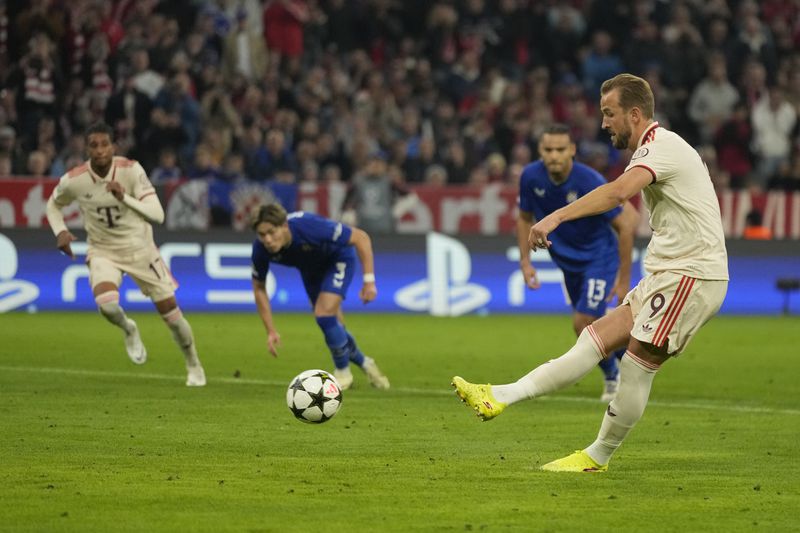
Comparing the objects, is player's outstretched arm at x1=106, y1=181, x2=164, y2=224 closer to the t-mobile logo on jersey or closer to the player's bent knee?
the player's bent knee

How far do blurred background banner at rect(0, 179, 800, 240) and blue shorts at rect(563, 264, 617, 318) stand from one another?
8760 millimetres

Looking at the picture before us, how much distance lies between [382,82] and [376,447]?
15.6m

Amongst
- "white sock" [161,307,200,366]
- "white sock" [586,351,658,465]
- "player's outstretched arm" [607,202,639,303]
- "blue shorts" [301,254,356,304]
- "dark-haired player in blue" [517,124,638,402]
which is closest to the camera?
"white sock" [586,351,658,465]

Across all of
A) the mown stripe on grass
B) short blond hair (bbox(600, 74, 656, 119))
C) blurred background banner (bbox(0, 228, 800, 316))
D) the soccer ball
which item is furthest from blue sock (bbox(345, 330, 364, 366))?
blurred background banner (bbox(0, 228, 800, 316))

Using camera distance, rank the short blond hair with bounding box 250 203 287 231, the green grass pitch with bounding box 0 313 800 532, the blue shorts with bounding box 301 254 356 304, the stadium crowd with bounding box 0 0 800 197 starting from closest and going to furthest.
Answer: the green grass pitch with bounding box 0 313 800 532, the short blond hair with bounding box 250 203 287 231, the blue shorts with bounding box 301 254 356 304, the stadium crowd with bounding box 0 0 800 197

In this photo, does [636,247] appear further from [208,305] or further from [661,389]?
[661,389]

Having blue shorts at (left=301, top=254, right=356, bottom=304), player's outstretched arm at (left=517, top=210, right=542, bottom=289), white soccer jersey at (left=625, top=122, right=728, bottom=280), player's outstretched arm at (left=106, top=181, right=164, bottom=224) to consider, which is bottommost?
blue shorts at (left=301, top=254, right=356, bottom=304)

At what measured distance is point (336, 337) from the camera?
1307cm

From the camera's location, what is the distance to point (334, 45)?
25.7m

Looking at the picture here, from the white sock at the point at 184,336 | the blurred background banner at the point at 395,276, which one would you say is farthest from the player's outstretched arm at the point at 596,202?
the blurred background banner at the point at 395,276

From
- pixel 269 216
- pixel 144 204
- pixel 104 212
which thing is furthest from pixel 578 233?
pixel 104 212

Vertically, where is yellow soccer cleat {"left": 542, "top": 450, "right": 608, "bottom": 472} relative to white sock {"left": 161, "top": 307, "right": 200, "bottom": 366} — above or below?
above

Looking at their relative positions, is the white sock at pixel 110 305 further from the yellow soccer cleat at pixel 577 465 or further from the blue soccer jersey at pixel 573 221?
the yellow soccer cleat at pixel 577 465

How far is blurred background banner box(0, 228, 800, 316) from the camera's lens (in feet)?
67.3
